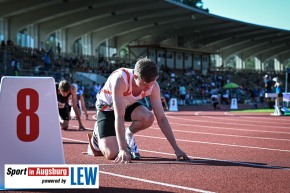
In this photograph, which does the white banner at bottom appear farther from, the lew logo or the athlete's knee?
the athlete's knee

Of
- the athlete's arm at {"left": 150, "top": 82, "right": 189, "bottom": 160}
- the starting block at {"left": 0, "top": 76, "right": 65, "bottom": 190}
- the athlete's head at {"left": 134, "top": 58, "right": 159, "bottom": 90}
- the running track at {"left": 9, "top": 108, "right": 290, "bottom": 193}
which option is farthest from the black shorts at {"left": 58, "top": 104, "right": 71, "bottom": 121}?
the starting block at {"left": 0, "top": 76, "right": 65, "bottom": 190}

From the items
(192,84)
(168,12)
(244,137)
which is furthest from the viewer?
(192,84)

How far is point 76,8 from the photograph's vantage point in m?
37.8

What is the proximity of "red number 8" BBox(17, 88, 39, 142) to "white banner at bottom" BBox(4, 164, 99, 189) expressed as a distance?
47cm

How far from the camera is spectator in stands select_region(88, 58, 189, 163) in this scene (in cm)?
559

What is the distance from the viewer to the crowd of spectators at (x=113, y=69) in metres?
28.2

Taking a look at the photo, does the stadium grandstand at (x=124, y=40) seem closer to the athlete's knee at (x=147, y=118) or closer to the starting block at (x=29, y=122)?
the athlete's knee at (x=147, y=118)

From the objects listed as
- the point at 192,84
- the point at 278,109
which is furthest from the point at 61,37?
the point at 278,109

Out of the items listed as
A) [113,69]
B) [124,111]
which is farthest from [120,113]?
[113,69]

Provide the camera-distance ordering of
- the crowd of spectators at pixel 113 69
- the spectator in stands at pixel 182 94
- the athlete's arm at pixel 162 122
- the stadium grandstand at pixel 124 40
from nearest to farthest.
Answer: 1. the athlete's arm at pixel 162 122
2. the crowd of spectators at pixel 113 69
3. the stadium grandstand at pixel 124 40
4. the spectator in stands at pixel 182 94

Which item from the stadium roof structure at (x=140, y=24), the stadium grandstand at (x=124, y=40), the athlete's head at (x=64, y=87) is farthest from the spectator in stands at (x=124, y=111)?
the stadium roof structure at (x=140, y=24)

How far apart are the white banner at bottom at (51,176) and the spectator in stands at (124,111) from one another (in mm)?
1385

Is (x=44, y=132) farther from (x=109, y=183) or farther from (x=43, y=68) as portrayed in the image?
(x=43, y=68)

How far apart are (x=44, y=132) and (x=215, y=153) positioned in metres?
3.57
